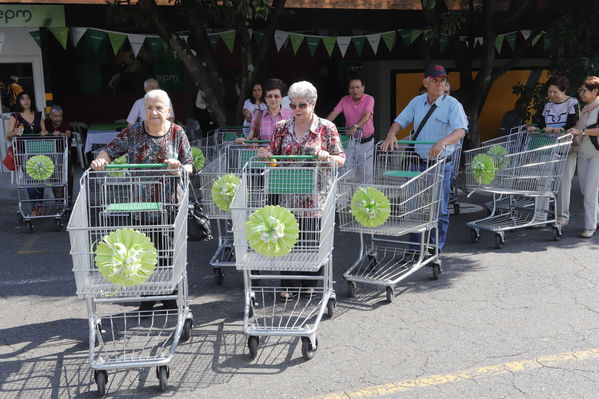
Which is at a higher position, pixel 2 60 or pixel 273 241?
pixel 2 60

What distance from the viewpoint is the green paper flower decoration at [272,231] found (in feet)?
15.1

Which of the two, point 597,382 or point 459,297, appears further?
point 459,297

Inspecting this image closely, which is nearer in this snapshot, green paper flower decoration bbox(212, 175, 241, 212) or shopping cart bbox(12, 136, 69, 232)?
green paper flower decoration bbox(212, 175, 241, 212)

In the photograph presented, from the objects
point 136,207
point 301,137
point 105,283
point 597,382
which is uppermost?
point 301,137

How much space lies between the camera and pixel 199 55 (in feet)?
36.7

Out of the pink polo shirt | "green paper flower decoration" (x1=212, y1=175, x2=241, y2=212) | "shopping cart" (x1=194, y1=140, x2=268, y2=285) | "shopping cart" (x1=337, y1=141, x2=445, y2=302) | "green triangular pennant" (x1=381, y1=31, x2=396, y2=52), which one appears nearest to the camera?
"shopping cart" (x1=337, y1=141, x2=445, y2=302)

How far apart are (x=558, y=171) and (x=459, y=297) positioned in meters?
2.90

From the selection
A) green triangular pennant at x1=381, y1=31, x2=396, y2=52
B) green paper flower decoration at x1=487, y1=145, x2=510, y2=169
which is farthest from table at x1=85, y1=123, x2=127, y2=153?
green paper flower decoration at x1=487, y1=145, x2=510, y2=169

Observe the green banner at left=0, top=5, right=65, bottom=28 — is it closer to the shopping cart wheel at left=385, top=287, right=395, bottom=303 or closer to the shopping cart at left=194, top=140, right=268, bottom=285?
the shopping cart at left=194, top=140, right=268, bottom=285

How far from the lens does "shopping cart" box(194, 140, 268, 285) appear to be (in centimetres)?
652

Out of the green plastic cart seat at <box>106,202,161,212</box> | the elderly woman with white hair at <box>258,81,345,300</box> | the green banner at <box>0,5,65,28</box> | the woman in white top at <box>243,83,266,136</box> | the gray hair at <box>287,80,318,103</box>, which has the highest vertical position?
the green banner at <box>0,5,65,28</box>

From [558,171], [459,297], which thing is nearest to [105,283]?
[459,297]

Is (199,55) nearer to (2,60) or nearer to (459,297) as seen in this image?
(2,60)

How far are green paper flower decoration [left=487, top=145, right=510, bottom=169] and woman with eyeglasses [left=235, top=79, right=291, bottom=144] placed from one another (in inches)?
98.9
